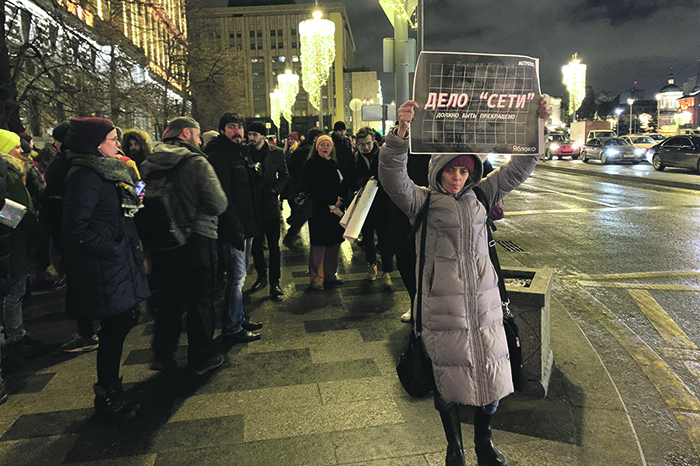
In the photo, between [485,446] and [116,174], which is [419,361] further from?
[116,174]

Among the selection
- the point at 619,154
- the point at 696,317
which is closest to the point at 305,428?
the point at 696,317

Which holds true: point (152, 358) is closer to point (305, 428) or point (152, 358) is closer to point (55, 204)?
point (55, 204)

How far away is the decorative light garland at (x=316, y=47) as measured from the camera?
18.2m

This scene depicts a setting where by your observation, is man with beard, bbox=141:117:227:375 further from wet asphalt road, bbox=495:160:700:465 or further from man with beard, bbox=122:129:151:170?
wet asphalt road, bbox=495:160:700:465

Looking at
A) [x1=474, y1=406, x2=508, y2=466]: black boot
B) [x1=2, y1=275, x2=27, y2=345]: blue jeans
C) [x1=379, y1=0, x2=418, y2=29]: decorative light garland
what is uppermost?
[x1=379, y1=0, x2=418, y2=29]: decorative light garland

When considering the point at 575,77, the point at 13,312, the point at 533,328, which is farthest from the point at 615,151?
the point at 13,312

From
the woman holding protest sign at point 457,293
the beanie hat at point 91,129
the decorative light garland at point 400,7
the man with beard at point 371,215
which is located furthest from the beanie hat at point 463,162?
the decorative light garland at point 400,7

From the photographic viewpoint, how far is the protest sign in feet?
8.91

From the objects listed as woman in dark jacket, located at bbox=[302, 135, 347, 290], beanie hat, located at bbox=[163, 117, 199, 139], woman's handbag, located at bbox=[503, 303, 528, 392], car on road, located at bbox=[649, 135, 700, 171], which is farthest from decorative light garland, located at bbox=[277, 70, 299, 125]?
woman's handbag, located at bbox=[503, 303, 528, 392]

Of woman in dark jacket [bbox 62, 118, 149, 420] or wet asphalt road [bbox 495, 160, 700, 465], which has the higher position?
woman in dark jacket [bbox 62, 118, 149, 420]

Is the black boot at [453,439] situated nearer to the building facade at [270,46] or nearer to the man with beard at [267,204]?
the man with beard at [267,204]

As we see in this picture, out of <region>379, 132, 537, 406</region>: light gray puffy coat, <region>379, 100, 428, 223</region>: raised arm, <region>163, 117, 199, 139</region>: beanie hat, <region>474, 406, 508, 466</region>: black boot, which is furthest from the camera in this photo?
<region>163, 117, 199, 139</region>: beanie hat

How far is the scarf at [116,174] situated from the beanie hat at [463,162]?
79.3 inches

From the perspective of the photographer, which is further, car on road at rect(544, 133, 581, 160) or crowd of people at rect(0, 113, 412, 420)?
car on road at rect(544, 133, 581, 160)
